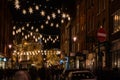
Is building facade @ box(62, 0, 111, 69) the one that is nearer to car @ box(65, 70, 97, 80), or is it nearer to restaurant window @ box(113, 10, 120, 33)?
restaurant window @ box(113, 10, 120, 33)

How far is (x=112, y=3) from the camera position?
3594cm

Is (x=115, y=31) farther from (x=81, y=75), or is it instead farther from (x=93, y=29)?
(x=81, y=75)

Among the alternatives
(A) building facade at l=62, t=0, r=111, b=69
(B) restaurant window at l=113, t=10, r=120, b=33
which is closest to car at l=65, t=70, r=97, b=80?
(A) building facade at l=62, t=0, r=111, b=69

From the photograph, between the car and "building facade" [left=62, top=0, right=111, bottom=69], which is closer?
the car

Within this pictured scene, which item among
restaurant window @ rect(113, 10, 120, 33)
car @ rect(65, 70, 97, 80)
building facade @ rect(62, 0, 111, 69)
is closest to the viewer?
car @ rect(65, 70, 97, 80)

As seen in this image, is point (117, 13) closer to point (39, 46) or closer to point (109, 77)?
point (109, 77)

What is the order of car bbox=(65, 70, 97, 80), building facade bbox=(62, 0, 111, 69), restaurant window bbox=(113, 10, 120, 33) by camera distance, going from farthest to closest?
1. building facade bbox=(62, 0, 111, 69)
2. restaurant window bbox=(113, 10, 120, 33)
3. car bbox=(65, 70, 97, 80)

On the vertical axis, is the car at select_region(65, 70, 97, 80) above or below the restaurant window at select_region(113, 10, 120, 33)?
below

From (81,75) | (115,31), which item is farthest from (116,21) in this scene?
(81,75)

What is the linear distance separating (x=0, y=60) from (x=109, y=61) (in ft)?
112

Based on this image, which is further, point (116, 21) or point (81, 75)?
point (116, 21)

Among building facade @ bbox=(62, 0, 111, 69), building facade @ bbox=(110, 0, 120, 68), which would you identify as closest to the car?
building facade @ bbox=(62, 0, 111, 69)

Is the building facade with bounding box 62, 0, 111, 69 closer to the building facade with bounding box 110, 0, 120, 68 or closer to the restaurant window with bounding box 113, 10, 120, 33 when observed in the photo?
the building facade with bounding box 110, 0, 120, 68

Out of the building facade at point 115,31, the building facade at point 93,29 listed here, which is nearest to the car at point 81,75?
the building facade at point 93,29
